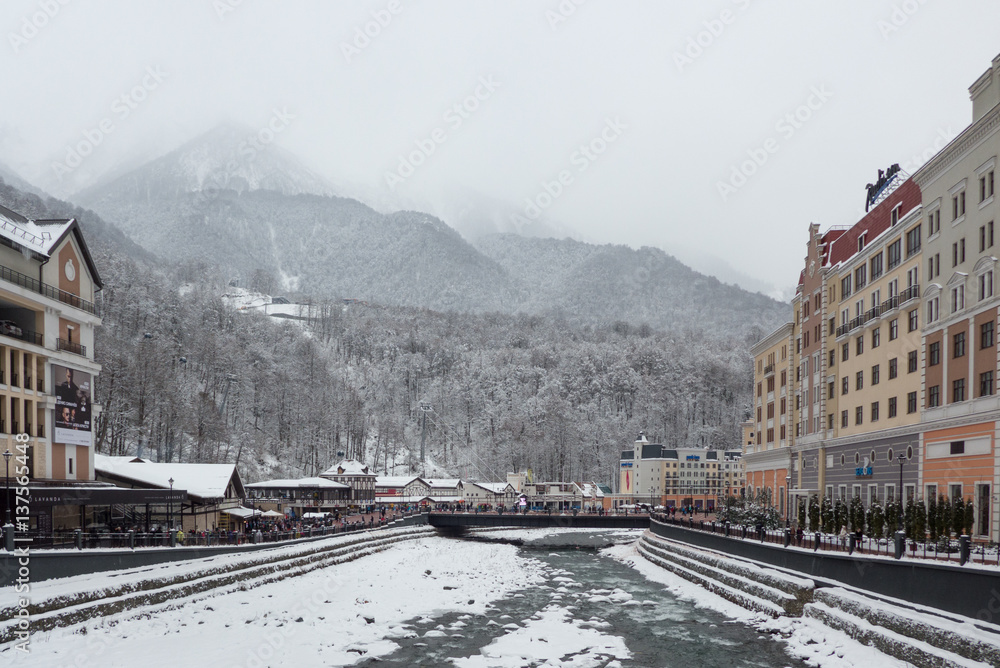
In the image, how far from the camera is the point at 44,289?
46.2 meters

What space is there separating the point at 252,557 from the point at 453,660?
2253cm

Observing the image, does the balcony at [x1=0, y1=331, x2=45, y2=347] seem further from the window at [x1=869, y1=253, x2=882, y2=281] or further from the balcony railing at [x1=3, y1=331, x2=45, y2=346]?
the window at [x1=869, y1=253, x2=882, y2=281]

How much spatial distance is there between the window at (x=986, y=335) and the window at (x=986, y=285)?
125 cm

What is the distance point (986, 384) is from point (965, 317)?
11.8 ft

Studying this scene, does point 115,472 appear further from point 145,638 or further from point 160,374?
point 160,374

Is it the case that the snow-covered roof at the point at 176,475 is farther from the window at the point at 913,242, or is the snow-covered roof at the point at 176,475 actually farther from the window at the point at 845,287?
the window at the point at 845,287

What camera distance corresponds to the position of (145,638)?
95.6 ft

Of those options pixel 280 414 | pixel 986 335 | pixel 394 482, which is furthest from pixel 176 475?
pixel 280 414

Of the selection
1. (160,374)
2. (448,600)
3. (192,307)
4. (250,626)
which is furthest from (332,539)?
(192,307)

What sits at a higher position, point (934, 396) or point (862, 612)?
point (934, 396)

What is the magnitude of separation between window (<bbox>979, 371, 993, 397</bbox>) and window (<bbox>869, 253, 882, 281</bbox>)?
15.5m

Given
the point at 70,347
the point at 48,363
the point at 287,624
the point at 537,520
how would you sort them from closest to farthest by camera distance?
the point at 287,624 < the point at 48,363 < the point at 70,347 < the point at 537,520

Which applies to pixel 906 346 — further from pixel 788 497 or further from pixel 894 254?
pixel 788 497

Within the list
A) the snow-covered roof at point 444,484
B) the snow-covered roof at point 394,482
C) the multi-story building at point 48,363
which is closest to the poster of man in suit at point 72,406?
the multi-story building at point 48,363
